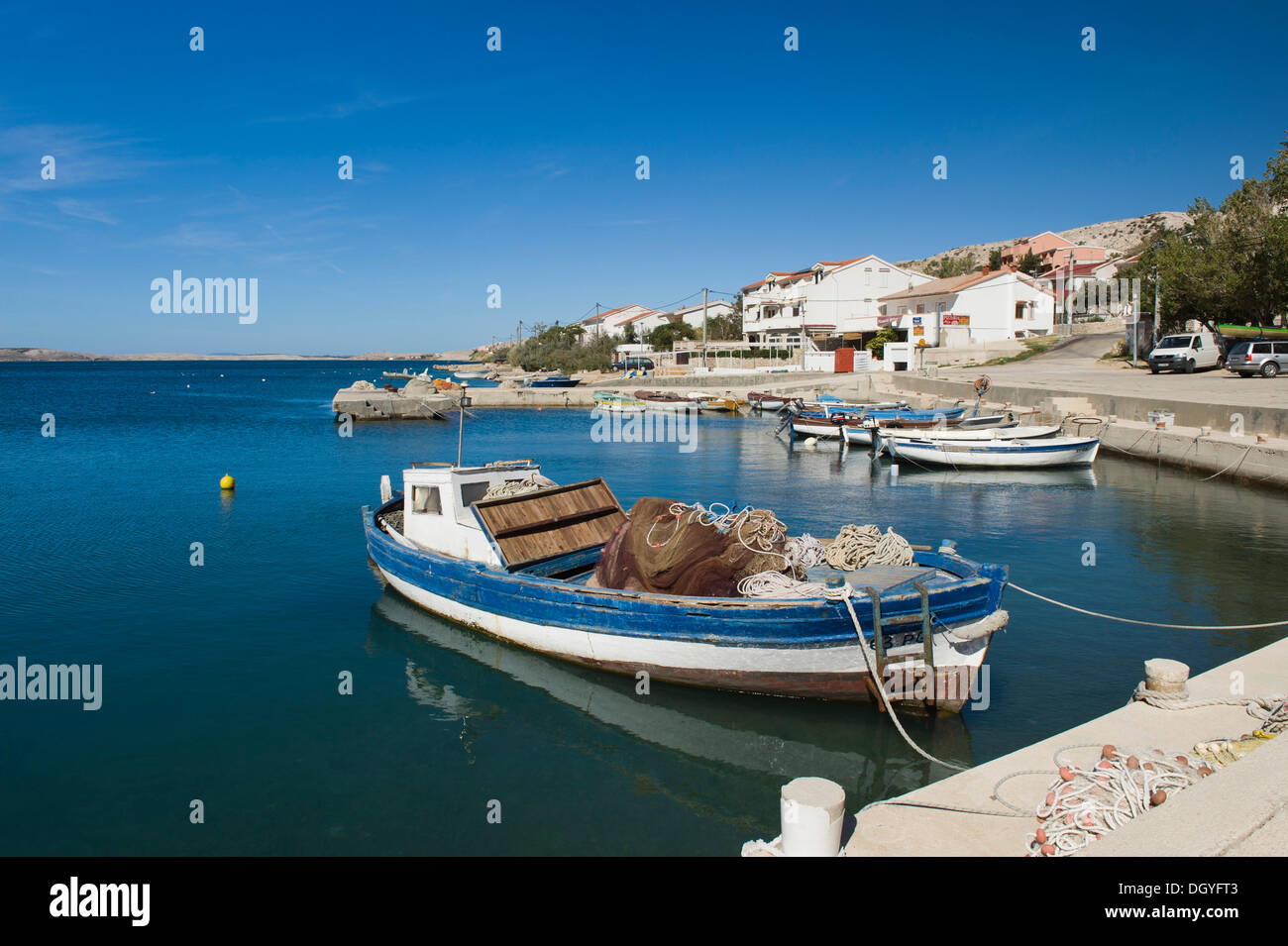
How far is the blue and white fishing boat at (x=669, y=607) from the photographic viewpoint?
9.54 m

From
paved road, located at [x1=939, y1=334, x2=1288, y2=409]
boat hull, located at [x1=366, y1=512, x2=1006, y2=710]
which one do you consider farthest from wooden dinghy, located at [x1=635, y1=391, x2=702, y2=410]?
boat hull, located at [x1=366, y1=512, x2=1006, y2=710]

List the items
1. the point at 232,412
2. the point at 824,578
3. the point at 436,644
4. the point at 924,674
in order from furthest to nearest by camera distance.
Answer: the point at 232,412 → the point at 436,644 → the point at 824,578 → the point at 924,674

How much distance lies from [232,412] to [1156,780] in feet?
242

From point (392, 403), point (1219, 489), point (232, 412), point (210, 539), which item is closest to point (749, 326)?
point (392, 403)

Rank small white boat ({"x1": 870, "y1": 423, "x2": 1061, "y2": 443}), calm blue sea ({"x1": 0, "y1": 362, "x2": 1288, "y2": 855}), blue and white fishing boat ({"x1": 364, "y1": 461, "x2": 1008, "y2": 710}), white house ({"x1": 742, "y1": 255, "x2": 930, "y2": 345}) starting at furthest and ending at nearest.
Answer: white house ({"x1": 742, "y1": 255, "x2": 930, "y2": 345})
small white boat ({"x1": 870, "y1": 423, "x2": 1061, "y2": 443})
blue and white fishing boat ({"x1": 364, "y1": 461, "x2": 1008, "y2": 710})
calm blue sea ({"x1": 0, "y1": 362, "x2": 1288, "y2": 855})

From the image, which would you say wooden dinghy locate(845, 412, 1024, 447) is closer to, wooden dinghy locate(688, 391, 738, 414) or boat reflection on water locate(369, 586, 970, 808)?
wooden dinghy locate(688, 391, 738, 414)

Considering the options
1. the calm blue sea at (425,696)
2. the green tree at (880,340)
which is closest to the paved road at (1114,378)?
the calm blue sea at (425,696)

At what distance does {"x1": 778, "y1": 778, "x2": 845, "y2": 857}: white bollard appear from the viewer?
5.13 meters

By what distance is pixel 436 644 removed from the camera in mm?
13219

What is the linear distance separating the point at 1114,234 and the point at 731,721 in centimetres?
16352

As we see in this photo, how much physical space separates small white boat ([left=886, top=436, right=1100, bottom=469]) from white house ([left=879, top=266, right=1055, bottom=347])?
3487cm

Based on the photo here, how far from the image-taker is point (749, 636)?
10000mm

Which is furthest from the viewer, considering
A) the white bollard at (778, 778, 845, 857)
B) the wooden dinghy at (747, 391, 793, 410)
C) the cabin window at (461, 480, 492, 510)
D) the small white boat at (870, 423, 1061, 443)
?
the wooden dinghy at (747, 391, 793, 410)
